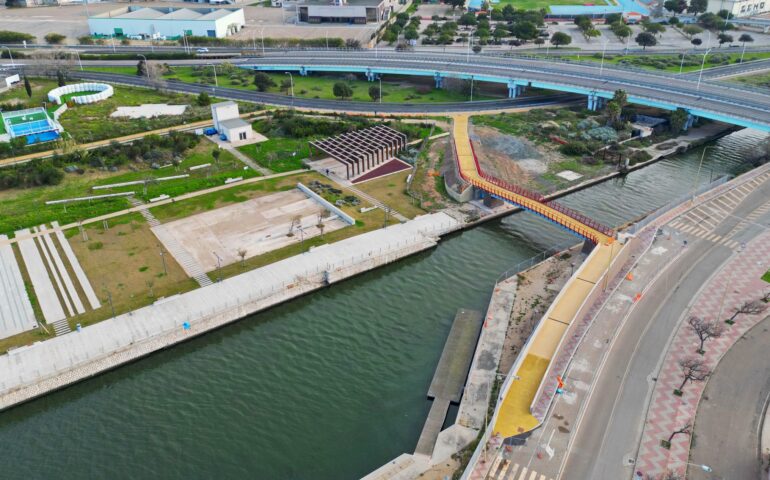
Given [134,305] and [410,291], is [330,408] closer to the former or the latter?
[410,291]

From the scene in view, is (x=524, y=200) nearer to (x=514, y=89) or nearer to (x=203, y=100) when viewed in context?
(x=514, y=89)

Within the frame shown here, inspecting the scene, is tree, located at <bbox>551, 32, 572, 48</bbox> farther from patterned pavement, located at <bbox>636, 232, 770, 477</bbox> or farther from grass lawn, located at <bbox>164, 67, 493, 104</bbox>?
patterned pavement, located at <bbox>636, 232, 770, 477</bbox>

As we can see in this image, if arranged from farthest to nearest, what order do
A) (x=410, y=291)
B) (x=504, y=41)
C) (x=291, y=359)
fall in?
(x=504, y=41) < (x=410, y=291) < (x=291, y=359)

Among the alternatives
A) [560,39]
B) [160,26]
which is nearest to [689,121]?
[560,39]

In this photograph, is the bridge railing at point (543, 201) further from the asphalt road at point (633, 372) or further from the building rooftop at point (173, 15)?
the building rooftop at point (173, 15)

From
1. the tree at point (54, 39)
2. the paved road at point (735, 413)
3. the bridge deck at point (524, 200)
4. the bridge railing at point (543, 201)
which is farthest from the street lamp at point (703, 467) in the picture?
the tree at point (54, 39)

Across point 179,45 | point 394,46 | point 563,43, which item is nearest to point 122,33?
point 179,45

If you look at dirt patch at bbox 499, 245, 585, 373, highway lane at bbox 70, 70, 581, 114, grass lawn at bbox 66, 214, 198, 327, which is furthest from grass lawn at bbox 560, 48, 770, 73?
grass lawn at bbox 66, 214, 198, 327
